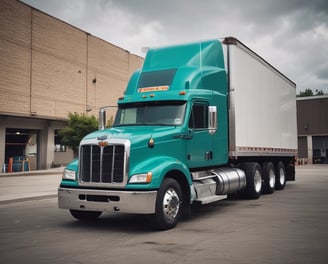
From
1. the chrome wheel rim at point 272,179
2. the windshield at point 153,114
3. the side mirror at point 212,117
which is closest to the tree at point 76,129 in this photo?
the chrome wheel rim at point 272,179

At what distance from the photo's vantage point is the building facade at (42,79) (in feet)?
128

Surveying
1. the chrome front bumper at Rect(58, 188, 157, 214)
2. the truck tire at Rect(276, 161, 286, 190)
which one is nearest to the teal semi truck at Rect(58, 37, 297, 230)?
the chrome front bumper at Rect(58, 188, 157, 214)

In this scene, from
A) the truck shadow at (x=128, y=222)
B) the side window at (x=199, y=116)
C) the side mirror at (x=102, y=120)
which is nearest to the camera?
the truck shadow at (x=128, y=222)

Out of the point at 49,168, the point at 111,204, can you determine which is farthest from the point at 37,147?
the point at 111,204

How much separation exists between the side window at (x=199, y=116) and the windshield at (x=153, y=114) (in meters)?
0.32

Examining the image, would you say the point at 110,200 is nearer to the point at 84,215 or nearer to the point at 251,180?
the point at 84,215

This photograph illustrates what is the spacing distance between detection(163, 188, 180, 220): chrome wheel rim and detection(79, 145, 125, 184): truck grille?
1033 millimetres

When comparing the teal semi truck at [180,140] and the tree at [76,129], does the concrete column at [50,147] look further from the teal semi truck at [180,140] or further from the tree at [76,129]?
the teal semi truck at [180,140]

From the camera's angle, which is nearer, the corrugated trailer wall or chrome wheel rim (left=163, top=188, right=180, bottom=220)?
chrome wheel rim (left=163, top=188, right=180, bottom=220)

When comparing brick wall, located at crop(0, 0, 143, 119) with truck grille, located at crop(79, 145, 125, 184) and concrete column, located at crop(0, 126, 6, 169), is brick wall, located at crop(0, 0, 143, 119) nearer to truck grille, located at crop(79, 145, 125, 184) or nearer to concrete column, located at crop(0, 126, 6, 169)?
concrete column, located at crop(0, 126, 6, 169)

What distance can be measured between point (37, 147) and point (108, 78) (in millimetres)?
14020

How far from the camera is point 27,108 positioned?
41.0m

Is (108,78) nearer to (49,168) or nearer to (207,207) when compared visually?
(49,168)

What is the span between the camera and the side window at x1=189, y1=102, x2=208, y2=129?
10.0 metres
